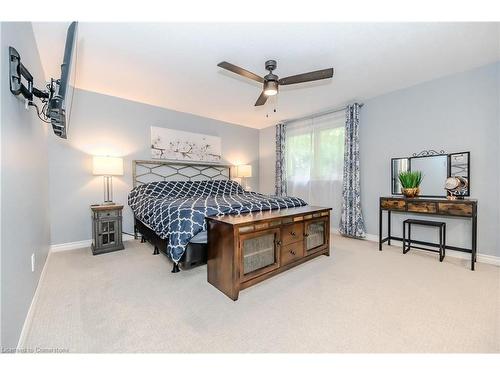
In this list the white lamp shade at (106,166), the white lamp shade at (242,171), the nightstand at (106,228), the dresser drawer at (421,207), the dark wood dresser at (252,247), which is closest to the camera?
the dark wood dresser at (252,247)

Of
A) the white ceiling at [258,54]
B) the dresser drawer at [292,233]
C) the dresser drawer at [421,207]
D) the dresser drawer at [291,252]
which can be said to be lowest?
the dresser drawer at [291,252]

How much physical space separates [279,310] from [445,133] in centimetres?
335

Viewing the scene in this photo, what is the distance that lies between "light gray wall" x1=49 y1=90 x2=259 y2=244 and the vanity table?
4.23m

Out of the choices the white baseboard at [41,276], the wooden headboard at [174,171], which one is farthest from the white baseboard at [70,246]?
the wooden headboard at [174,171]

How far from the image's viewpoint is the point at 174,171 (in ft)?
14.4

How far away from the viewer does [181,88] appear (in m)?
3.34

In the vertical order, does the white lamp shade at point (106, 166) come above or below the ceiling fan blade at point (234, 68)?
below

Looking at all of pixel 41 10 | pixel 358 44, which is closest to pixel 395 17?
pixel 358 44

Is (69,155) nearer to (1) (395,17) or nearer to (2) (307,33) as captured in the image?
(2) (307,33)

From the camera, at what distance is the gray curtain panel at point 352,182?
3881 millimetres

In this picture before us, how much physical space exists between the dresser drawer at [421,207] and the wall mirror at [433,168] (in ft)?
1.54

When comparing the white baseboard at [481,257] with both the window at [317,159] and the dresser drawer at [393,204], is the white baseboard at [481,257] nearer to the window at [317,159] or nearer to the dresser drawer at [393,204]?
the dresser drawer at [393,204]

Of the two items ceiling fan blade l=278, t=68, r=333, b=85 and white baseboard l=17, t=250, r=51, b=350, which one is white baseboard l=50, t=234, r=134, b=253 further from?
ceiling fan blade l=278, t=68, r=333, b=85

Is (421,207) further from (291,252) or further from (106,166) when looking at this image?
(106,166)
